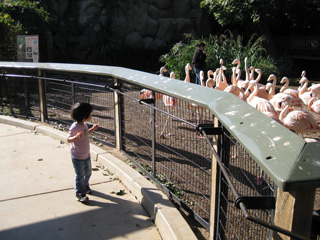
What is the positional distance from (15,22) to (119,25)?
843 cm

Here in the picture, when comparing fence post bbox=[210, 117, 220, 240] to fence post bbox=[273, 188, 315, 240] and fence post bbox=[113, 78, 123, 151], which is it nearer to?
fence post bbox=[273, 188, 315, 240]

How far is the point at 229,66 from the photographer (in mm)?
13914

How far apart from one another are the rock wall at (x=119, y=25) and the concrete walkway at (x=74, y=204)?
14.2 metres

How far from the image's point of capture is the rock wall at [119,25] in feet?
61.7

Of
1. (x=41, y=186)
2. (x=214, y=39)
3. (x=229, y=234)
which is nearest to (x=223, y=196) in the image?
→ (x=229, y=234)

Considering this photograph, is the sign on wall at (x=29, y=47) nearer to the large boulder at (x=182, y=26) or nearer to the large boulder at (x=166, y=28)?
the large boulder at (x=166, y=28)

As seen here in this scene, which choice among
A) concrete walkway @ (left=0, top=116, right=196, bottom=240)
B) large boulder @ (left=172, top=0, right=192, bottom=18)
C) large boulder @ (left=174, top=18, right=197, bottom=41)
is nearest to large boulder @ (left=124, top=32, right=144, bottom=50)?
large boulder @ (left=174, top=18, right=197, bottom=41)

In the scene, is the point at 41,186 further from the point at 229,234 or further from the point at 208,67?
the point at 208,67

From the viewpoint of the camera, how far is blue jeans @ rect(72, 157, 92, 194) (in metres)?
3.87

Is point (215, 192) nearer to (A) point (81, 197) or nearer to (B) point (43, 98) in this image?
(A) point (81, 197)

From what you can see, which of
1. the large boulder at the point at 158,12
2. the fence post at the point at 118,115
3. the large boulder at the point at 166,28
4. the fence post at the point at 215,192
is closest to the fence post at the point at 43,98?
the fence post at the point at 118,115

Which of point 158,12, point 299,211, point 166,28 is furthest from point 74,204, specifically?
point 158,12

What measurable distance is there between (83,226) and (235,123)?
1986 millimetres

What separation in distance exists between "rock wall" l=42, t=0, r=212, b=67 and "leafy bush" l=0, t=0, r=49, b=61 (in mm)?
3747
